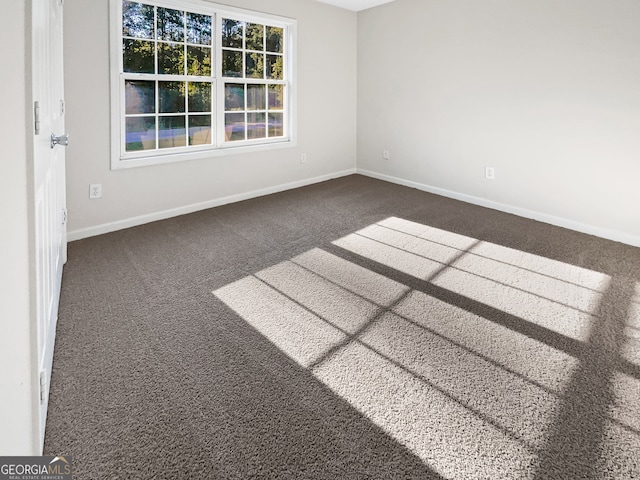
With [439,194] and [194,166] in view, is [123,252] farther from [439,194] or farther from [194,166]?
[439,194]

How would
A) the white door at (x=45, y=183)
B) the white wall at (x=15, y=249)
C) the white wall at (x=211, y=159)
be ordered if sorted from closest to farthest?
the white wall at (x=15, y=249) → the white door at (x=45, y=183) → the white wall at (x=211, y=159)

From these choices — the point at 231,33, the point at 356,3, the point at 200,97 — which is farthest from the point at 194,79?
the point at 356,3

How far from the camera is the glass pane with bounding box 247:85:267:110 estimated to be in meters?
4.99

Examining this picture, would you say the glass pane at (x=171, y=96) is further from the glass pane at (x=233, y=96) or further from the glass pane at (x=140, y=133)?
the glass pane at (x=233, y=96)

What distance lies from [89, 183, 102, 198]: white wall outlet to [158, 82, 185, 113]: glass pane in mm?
979

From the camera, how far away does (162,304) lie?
8.68ft

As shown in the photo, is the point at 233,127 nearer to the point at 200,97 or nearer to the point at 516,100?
the point at 200,97

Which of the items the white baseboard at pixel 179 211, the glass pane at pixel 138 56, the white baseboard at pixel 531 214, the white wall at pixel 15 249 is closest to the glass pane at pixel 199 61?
the glass pane at pixel 138 56

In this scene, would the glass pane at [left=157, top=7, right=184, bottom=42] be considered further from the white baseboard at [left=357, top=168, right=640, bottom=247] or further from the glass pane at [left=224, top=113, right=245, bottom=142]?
the white baseboard at [left=357, top=168, right=640, bottom=247]

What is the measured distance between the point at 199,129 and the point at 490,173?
3239 millimetres

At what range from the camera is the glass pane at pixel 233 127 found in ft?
15.7

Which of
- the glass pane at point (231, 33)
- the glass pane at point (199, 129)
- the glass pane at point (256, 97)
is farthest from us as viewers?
the glass pane at point (256, 97)

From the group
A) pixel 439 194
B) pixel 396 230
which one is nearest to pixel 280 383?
pixel 396 230

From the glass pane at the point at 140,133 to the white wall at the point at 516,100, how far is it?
311cm
